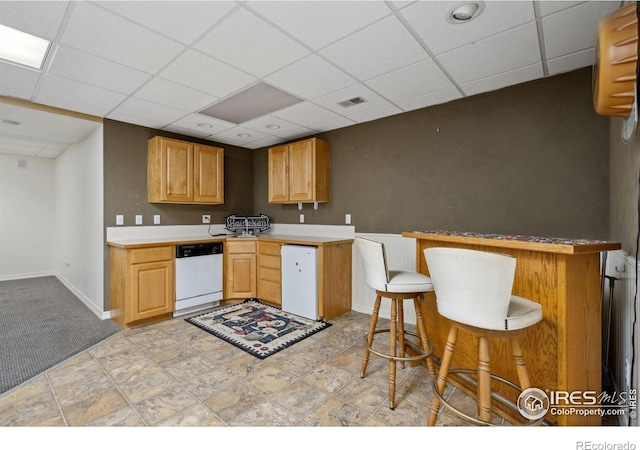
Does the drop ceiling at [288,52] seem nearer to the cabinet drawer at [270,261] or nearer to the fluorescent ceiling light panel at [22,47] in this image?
the fluorescent ceiling light panel at [22,47]

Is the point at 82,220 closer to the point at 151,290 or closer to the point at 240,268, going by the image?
the point at 151,290

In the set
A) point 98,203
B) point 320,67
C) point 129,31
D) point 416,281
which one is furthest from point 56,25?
point 416,281

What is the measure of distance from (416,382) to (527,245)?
1.24 meters

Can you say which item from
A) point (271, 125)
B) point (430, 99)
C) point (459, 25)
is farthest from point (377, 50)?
point (271, 125)

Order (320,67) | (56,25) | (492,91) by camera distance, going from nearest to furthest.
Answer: (56,25), (320,67), (492,91)

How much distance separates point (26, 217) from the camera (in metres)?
5.46

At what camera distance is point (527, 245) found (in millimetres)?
1484

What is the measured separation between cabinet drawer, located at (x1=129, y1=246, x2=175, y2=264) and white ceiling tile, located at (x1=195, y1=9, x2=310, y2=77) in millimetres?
2148

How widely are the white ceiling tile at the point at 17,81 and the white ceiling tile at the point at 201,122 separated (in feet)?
4.13

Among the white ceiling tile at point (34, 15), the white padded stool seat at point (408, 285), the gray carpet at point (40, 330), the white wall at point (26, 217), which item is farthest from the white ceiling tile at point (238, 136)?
the white wall at point (26, 217)

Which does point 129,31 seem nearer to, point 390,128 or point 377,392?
point 390,128

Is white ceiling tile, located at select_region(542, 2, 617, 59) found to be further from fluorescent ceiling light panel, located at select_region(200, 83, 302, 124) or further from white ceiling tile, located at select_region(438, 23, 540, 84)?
fluorescent ceiling light panel, located at select_region(200, 83, 302, 124)

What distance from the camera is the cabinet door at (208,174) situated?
13.0 ft

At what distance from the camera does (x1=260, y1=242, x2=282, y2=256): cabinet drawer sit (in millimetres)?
3717
